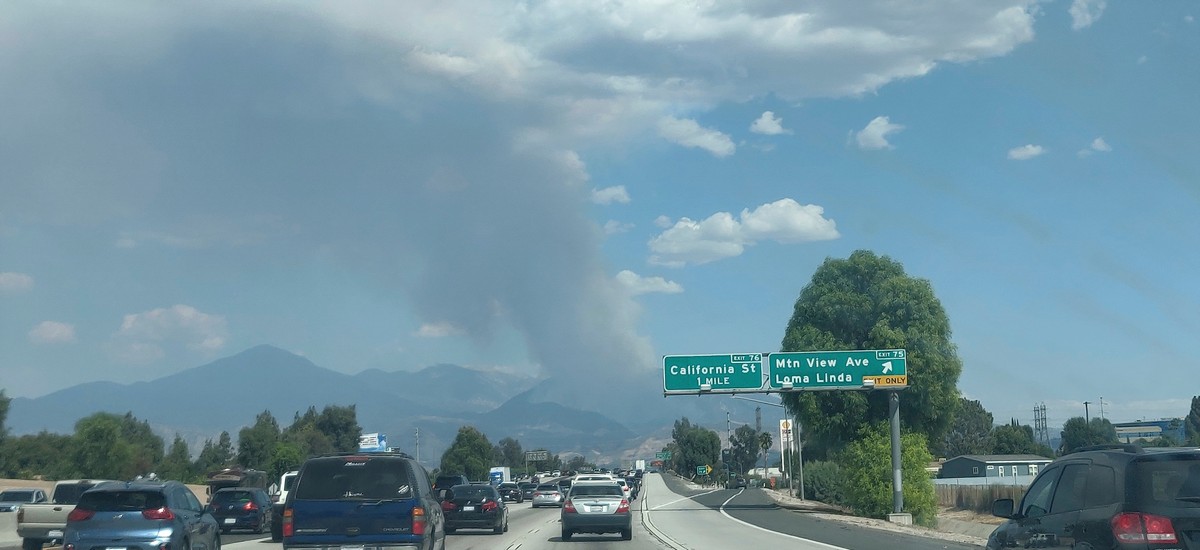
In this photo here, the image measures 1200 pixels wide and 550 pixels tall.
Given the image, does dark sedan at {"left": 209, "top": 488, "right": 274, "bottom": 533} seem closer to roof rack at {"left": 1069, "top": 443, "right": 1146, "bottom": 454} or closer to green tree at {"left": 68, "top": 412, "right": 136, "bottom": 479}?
roof rack at {"left": 1069, "top": 443, "right": 1146, "bottom": 454}

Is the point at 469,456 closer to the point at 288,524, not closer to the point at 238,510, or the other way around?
the point at 238,510

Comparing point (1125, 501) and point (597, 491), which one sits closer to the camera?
point (1125, 501)

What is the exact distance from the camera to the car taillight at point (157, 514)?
1742cm

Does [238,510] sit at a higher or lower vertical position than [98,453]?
lower

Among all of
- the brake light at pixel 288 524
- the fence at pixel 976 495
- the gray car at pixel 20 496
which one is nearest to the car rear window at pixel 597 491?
the brake light at pixel 288 524

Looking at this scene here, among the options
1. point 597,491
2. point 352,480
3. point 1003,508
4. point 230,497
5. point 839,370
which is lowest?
point 230,497

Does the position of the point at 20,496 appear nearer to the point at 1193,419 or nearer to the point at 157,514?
the point at 157,514

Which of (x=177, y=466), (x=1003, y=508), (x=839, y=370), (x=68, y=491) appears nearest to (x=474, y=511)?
(x=68, y=491)

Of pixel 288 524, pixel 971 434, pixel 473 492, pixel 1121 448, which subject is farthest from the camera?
pixel 971 434

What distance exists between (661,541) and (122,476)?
251ft

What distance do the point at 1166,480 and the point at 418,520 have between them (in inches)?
400

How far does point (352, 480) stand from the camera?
53.1 feet

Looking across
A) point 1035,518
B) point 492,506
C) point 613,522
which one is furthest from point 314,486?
point 492,506

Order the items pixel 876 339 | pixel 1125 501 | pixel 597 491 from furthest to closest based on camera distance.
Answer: pixel 876 339 < pixel 597 491 < pixel 1125 501
